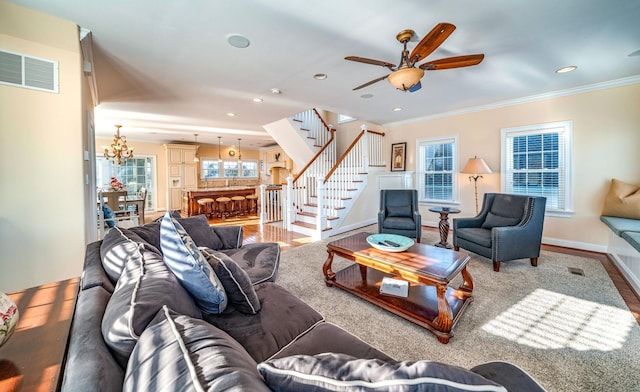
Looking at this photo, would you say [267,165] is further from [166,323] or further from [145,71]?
[166,323]

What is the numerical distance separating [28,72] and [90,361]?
2.71m

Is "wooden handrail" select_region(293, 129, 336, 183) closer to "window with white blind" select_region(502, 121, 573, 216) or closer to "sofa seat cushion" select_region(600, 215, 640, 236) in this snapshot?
"window with white blind" select_region(502, 121, 573, 216)

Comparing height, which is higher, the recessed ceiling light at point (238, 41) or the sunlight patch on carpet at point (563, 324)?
the recessed ceiling light at point (238, 41)

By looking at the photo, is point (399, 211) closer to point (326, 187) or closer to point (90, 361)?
point (326, 187)

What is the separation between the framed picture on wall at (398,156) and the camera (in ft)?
19.3

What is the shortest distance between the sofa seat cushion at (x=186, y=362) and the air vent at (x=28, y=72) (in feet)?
8.66

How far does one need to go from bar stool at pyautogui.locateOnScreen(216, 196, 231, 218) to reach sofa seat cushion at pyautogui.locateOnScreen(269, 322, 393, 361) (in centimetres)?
644

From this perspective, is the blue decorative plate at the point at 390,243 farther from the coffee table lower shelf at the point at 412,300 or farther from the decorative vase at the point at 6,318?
the decorative vase at the point at 6,318

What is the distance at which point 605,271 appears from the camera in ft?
9.84

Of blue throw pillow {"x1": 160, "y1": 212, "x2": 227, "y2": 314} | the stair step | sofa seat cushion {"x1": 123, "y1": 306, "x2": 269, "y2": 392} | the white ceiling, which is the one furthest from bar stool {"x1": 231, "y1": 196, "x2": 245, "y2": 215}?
sofa seat cushion {"x1": 123, "y1": 306, "x2": 269, "y2": 392}

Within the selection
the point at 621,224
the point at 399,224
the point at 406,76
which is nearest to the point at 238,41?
the point at 406,76

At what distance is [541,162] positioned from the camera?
168 inches

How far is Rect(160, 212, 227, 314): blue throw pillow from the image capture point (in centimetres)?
119

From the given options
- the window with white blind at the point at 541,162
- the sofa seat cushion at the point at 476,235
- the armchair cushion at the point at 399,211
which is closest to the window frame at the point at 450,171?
the window with white blind at the point at 541,162
